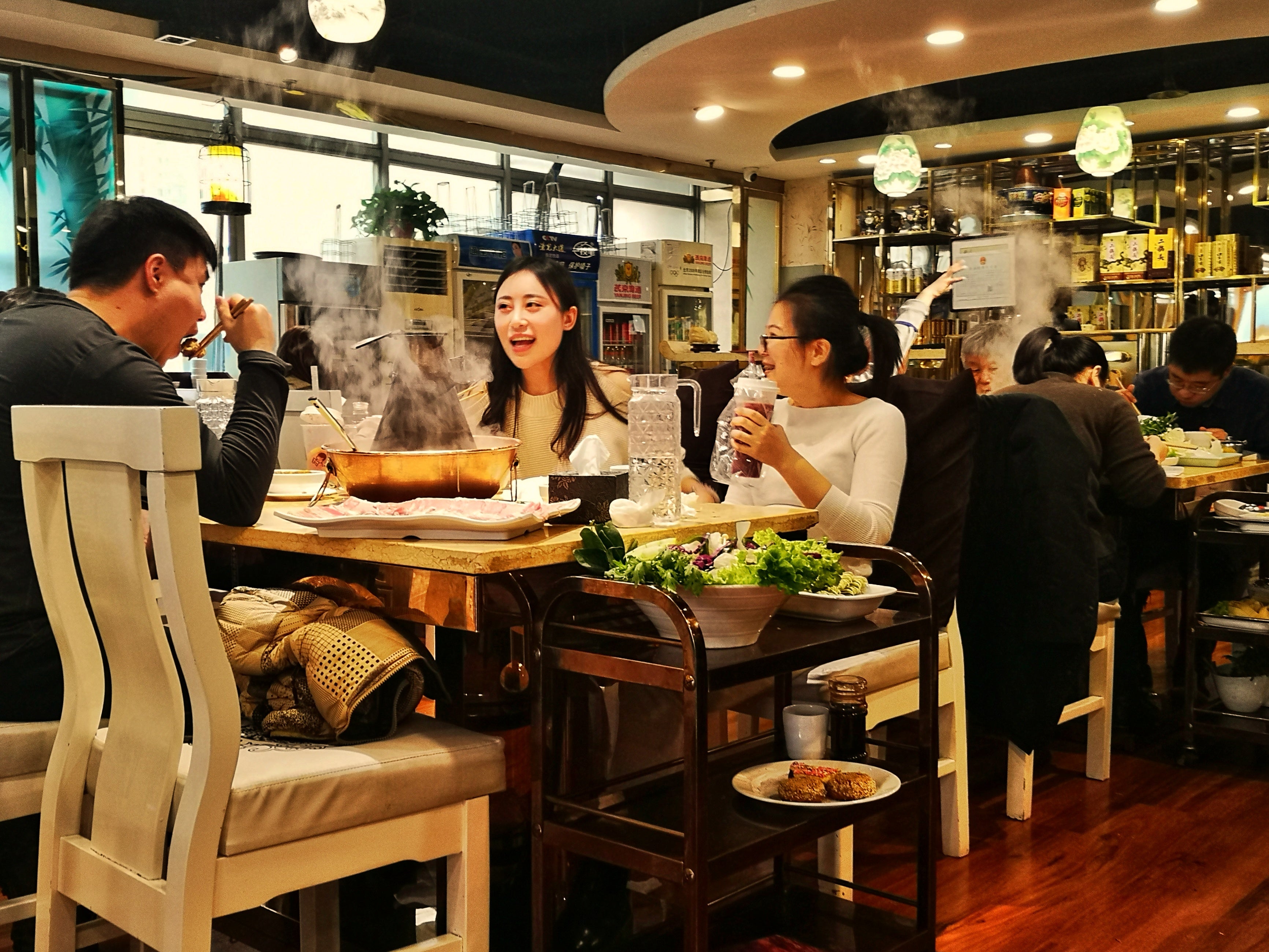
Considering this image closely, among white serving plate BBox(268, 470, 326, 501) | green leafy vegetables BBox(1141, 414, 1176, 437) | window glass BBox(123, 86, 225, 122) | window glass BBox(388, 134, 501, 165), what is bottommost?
white serving plate BBox(268, 470, 326, 501)

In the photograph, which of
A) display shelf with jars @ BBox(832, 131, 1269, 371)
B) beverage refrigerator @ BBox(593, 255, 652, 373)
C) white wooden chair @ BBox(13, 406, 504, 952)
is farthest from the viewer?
beverage refrigerator @ BBox(593, 255, 652, 373)

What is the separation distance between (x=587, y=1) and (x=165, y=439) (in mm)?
6109

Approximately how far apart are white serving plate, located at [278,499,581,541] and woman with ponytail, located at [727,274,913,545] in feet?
3.01

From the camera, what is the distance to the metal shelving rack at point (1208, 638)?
350cm

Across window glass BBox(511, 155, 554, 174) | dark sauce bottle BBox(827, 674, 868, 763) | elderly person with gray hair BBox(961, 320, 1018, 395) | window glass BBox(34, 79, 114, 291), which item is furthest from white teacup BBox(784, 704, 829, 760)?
window glass BBox(511, 155, 554, 174)

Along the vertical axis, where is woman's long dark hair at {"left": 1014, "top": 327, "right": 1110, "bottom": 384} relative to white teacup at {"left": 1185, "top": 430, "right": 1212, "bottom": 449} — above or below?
above

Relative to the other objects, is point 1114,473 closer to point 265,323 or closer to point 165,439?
point 265,323

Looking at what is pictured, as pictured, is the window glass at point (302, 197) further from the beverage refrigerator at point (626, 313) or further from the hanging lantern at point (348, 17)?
the hanging lantern at point (348, 17)

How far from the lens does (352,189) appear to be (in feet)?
27.0

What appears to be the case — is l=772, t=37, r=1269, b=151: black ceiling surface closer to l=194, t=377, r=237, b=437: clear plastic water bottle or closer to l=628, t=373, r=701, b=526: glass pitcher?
l=194, t=377, r=237, b=437: clear plastic water bottle

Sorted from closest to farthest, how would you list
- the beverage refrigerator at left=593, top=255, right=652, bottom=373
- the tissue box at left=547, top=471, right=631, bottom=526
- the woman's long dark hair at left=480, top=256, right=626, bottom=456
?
the tissue box at left=547, top=471, right=631, bottom=526, the woman's long dark hair at left=480, top=256, right=626, bottom=456, the beverage refrigerator at left=593, top=255, right=652, bottom=373

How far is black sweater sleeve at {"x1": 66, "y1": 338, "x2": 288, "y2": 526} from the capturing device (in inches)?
69.5

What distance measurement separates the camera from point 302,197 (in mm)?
7895

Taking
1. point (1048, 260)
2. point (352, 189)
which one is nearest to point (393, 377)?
point (352, 189)
